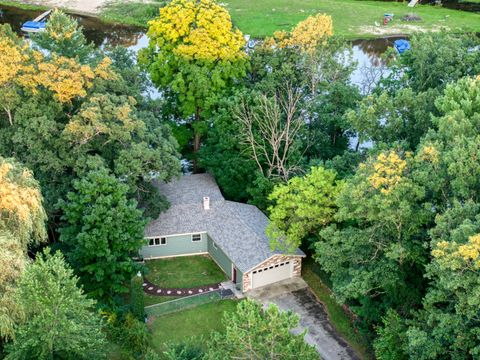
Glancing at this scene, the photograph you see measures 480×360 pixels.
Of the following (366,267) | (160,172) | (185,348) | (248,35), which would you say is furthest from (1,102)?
(248,35)

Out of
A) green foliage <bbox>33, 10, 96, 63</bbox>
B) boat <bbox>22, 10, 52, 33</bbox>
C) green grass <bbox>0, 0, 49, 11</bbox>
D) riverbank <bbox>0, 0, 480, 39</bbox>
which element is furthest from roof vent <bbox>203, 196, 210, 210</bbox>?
green grass <bbox>0, 0, 49, 11</bbox>

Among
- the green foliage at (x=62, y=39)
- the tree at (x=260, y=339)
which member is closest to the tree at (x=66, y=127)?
the green foliage at (x=62, y=39)

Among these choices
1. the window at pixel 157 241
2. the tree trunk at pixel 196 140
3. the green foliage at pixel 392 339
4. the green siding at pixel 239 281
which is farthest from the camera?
the tree trunk at pixel 196 140

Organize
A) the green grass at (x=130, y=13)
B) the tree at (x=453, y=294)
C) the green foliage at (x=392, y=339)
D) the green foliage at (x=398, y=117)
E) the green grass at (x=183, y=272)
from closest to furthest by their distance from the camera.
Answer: the tree at (x=453, y=294), the green foliage at (x=392, y=339), the green foliage at (x=398, y=117), the green grass at (x=183, y=272), the green grass at (x=130, y=13)

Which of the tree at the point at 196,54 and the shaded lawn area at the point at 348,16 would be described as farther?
the shaded lawn area at the point at 348,16

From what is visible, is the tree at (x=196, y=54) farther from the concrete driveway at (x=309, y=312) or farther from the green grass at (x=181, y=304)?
the concrete driveway at (x=309, y=312)

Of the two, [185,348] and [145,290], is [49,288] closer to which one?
[185,348]
